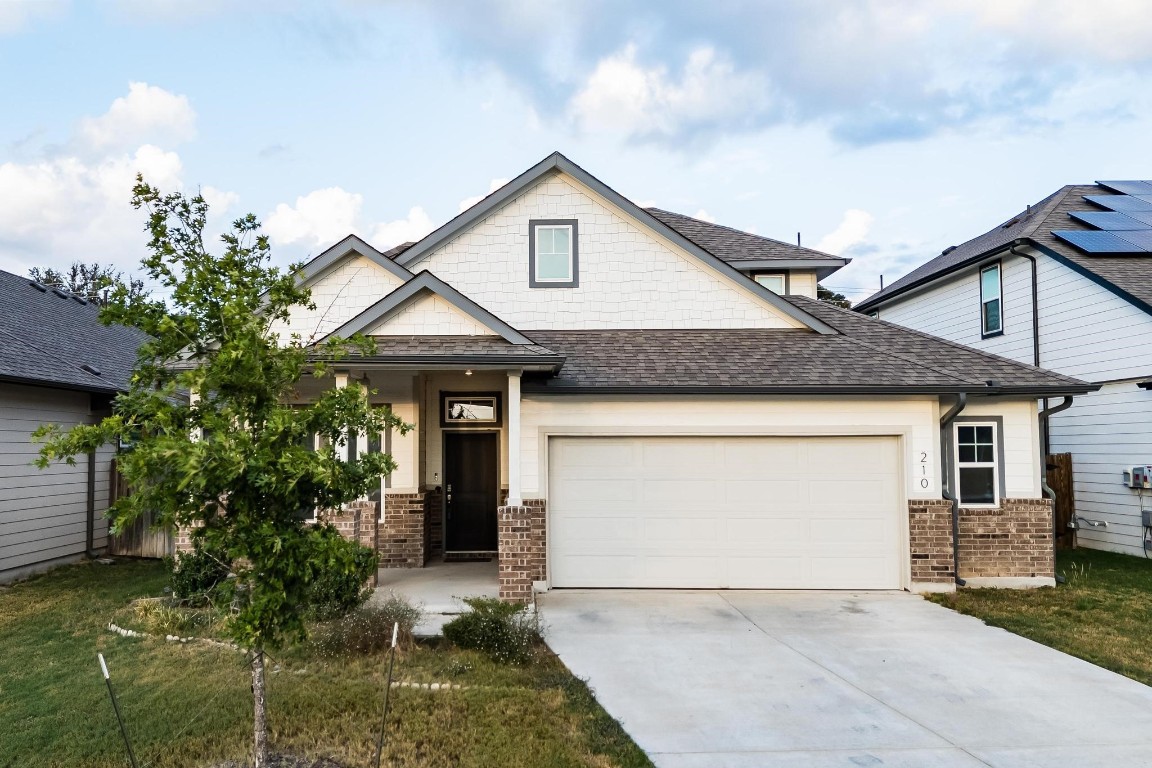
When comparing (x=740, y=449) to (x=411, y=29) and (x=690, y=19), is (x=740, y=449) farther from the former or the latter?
(x=411, y=29)

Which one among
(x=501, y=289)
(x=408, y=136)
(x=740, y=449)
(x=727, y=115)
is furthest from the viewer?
(x=727, y=115)

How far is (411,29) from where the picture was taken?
38.8 feet

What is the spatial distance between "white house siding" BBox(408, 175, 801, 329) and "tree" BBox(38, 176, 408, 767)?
22.3ft

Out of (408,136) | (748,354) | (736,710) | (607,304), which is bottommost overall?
(736,710)

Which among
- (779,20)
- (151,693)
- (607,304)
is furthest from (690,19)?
(151,693)

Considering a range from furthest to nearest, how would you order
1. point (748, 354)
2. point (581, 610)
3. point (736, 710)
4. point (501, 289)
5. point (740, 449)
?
point (501, 289), point (748, 354), point (740, 449), point (581, 610), point (736, 710)

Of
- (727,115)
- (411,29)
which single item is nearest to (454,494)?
(411,29)

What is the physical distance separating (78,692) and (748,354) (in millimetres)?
8916

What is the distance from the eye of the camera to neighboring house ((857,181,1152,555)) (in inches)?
492

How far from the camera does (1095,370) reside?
1327 cm

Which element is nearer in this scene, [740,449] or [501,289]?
[740,449]

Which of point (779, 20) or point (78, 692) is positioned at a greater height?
point (779, 20)

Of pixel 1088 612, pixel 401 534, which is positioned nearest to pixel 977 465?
pixel 1088 612

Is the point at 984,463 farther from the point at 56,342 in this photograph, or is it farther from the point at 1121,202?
the point at 56,342
